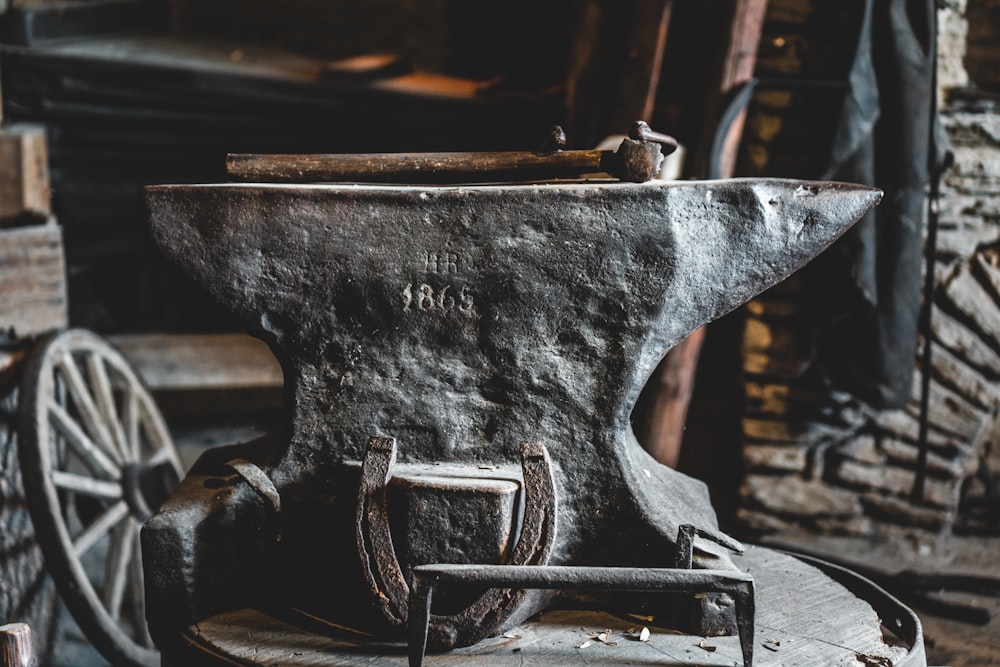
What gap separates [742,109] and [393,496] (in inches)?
84.9

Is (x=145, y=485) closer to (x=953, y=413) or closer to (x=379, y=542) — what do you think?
(x=379, y=542)

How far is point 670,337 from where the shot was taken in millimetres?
1529

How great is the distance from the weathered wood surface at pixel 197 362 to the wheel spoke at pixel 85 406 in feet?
1.66

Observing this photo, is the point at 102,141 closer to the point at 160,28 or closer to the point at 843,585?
the point at 160,28

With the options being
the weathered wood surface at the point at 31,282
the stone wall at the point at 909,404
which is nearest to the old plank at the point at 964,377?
the stone wall at the point at 909,404

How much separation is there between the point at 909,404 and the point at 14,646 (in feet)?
9.70

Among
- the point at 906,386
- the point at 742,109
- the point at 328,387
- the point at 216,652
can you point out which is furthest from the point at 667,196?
the point at 906,386

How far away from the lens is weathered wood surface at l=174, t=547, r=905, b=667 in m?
1.41

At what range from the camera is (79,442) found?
2.82m

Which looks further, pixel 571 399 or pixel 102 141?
pixel 102 141

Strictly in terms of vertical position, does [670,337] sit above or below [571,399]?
above

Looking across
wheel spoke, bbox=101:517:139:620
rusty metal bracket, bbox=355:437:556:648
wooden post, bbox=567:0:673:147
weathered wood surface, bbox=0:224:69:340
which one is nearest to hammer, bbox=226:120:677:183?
rusty metal bracket, bbox=355:437:556:648

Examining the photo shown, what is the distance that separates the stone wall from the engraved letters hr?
2056 millimetres

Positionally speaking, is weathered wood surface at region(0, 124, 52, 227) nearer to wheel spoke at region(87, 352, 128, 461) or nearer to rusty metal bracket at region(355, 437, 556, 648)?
wheel spoke at region(87, 352, 128, 461)
